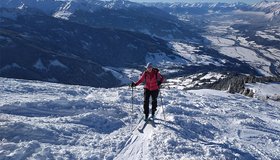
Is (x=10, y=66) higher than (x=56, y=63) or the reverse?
the reverse

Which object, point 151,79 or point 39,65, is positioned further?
point 39,65

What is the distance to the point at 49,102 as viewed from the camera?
24.0m

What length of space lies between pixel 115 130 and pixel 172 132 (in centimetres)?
284

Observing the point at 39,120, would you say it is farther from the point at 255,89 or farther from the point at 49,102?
the point at 255,89

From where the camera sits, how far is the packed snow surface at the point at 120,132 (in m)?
16.8

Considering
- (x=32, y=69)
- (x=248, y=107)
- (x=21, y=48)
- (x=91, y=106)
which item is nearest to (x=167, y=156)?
(x=91, y=106)

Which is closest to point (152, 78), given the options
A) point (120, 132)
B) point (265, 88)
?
point (120, 132)

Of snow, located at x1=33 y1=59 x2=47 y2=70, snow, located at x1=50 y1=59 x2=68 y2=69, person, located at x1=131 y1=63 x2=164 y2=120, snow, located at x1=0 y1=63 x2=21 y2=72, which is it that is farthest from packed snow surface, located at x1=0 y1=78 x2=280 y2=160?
snow, located at x1=50 y1=59 x2=68 y2=69

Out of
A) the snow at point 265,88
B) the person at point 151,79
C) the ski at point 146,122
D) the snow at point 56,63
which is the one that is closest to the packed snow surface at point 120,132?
the ski at point 146,122

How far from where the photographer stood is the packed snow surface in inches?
660

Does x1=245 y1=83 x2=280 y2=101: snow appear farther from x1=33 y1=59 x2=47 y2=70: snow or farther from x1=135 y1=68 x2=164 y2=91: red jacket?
x1=33 y1=59 x2=47 y2=70: snow

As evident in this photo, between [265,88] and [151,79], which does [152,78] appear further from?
[265,88]

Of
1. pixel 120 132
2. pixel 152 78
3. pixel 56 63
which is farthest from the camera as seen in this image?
pixel 56 63

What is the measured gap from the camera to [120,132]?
19906 millimetres
